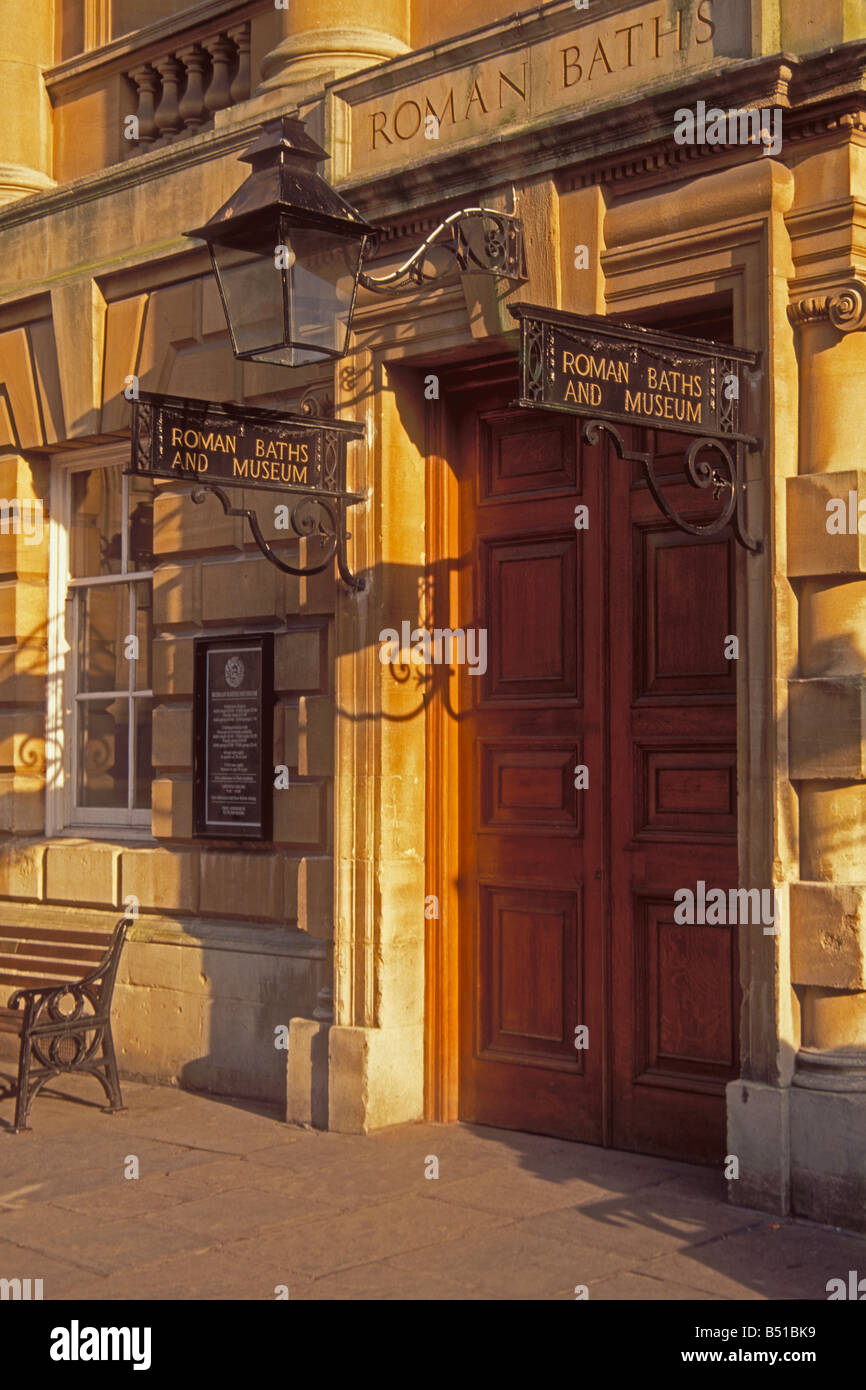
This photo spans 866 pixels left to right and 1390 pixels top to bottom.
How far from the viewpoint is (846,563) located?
20.3 feet

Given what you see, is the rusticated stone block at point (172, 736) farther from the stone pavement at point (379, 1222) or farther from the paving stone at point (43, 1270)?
the paving stone at point (43, 1270)

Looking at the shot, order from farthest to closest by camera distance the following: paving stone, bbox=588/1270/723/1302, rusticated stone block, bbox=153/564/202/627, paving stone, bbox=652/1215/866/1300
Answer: rusticated stone block, bbox=153/564/202/627, paving stone, bbox=652/1215/866/1300, paving stone, bbox=588/1270/723/1302

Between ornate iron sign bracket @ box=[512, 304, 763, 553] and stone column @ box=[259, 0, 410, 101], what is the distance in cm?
307

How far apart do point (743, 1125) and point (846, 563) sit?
2.11 meters

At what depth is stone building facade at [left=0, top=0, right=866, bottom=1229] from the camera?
6.29 m

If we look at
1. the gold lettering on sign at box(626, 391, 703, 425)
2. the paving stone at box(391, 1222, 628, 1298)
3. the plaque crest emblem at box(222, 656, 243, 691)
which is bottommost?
the paving stone at box(391, 1222, 628, 1298)

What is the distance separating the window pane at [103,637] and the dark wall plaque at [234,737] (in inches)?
42.5

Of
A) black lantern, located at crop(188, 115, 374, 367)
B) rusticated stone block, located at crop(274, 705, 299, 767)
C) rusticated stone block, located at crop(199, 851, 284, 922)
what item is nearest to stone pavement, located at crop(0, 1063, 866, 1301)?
rusticated stone block, located at crop(199, 851, 284, 922)

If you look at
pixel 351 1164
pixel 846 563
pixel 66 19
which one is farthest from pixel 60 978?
pixel 66 19

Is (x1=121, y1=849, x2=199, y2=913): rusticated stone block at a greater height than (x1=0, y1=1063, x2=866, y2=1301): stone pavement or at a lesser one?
greater

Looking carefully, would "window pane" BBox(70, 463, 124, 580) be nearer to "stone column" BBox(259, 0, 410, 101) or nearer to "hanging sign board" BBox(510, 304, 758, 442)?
"stone column" BBox(259, 0, 410, 101)

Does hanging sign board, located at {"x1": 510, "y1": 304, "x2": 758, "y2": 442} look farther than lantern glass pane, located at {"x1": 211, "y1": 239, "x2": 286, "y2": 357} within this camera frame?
No

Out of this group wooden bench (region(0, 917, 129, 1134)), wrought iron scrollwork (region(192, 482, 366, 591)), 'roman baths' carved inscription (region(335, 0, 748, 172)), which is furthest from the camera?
wooden bench (region(0, 917, 129, 1134))

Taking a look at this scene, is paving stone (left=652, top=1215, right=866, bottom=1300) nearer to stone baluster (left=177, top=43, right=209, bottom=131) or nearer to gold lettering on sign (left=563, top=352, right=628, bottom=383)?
gold lettering on sign (left=563, top=352, right=628, bottom=383)
